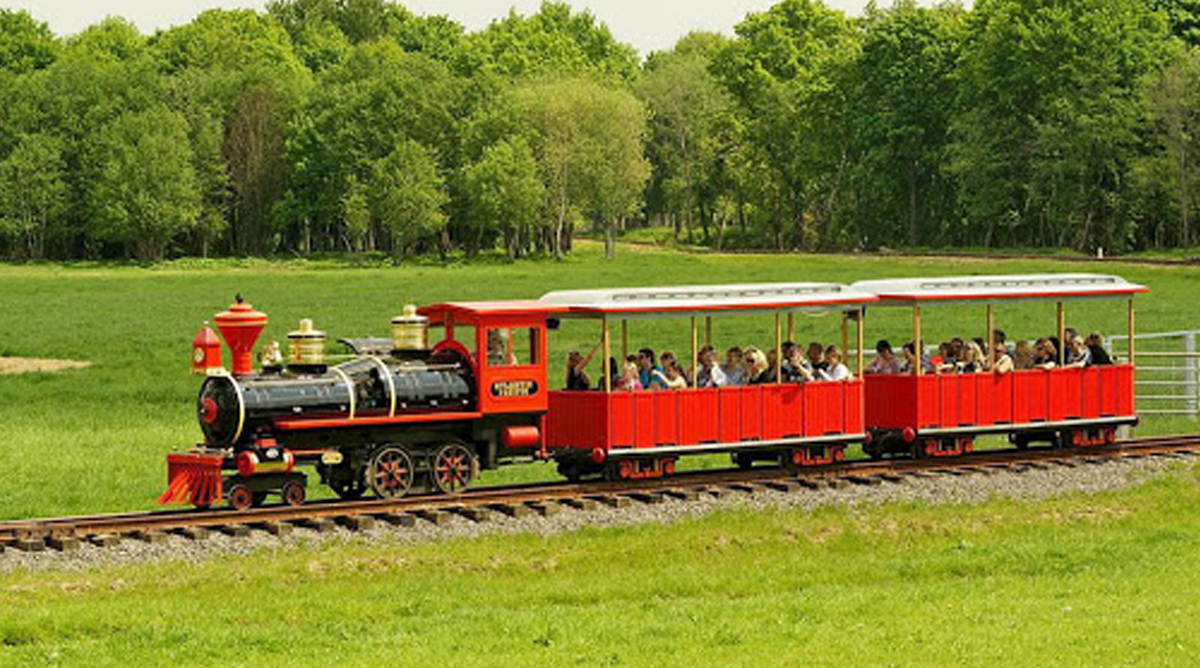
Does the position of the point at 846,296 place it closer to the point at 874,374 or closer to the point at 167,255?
the point at 874,374

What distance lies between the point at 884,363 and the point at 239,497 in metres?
10.7

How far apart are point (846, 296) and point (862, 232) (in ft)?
341

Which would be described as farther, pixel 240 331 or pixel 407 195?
pixel 407 195

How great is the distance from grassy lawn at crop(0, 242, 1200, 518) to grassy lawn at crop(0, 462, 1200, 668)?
7435 millimetres

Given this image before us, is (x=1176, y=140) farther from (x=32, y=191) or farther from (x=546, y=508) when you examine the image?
(x=546, y=508)

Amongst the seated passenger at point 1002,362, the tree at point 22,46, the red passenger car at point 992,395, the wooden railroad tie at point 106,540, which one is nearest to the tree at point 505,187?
the tree at point 22,46

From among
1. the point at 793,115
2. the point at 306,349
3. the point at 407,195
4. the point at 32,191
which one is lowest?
the point at 306,349

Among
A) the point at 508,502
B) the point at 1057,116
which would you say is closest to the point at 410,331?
the point at 508,502

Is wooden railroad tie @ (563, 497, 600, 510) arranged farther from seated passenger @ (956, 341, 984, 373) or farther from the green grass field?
seated passenger @ (956, 341, 984, 373)

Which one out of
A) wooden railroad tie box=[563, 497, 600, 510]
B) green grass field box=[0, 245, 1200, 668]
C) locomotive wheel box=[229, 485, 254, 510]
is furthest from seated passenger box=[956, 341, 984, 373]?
locomotive wheel box=[229, 485, 254, 510]

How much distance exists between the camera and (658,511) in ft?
81.5

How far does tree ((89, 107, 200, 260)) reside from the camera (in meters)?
126

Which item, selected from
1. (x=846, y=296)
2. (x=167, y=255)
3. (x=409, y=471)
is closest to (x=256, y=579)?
(x=409, y=471)

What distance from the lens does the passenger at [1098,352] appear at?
1255 inches
